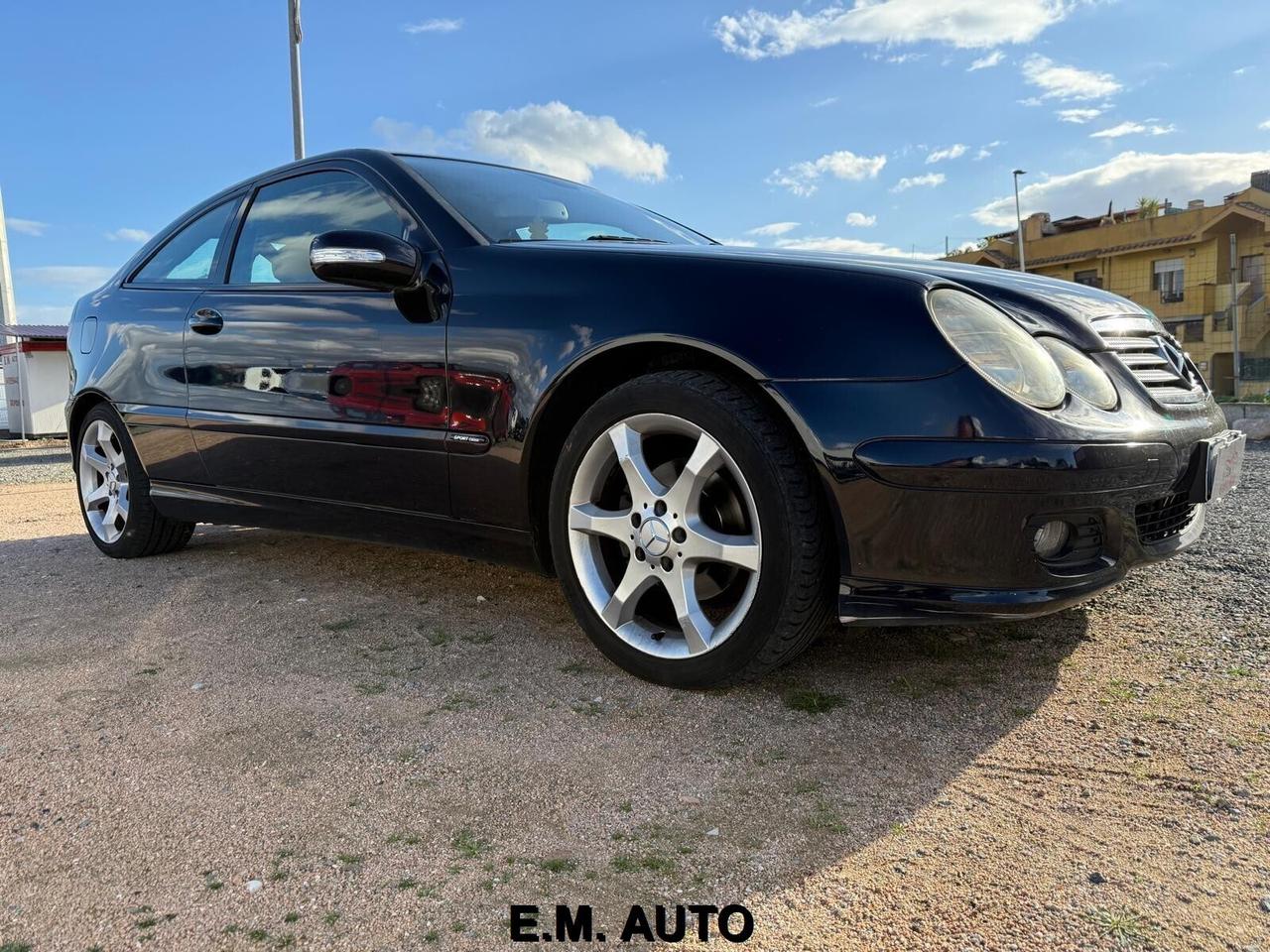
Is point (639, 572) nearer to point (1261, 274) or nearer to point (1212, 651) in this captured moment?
point (1212, 651)

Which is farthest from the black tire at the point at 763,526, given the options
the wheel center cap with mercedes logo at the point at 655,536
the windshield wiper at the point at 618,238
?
the windshield wiper at the point at 618,238

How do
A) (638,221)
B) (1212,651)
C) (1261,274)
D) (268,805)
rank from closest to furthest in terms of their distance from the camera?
(268,805)
(1212,651)
(638,221)
(1261,274)

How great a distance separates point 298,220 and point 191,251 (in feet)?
2.58

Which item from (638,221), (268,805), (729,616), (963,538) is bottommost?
(268,805)

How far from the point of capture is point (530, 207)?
10.4ft

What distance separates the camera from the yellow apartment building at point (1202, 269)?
2878 centimetres

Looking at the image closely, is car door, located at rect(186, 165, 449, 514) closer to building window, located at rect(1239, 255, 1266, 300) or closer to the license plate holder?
the license plate holder

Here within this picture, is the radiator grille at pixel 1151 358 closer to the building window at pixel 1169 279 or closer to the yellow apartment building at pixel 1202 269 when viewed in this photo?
the yellow apartment building at pixel 1202 269

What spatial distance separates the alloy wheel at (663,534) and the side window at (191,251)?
2.20m

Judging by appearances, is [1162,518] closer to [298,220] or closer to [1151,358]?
[1151,358]

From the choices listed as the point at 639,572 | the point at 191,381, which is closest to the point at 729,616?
the point at 639,572

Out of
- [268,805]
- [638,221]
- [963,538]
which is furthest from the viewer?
[638,221]

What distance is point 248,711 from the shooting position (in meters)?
2.33

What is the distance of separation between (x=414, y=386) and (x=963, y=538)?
1.65 metres
